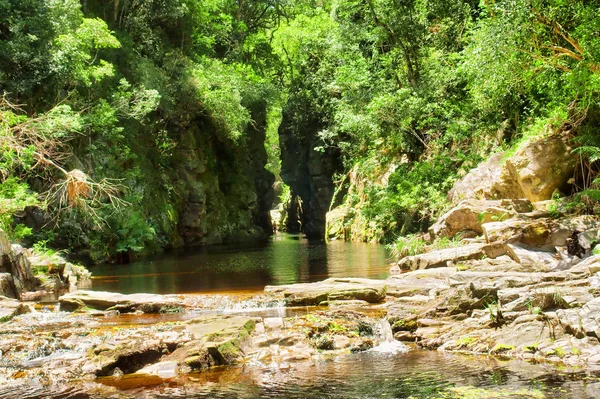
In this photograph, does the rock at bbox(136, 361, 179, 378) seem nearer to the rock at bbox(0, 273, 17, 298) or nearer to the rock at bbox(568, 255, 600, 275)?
the rock at bbox(568, 255, 600, 275)

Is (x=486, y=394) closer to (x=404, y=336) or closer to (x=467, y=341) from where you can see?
(x=467, y=341)

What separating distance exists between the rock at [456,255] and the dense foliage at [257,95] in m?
3.22

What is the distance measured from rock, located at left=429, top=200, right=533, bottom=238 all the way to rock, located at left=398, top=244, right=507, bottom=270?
1.30m

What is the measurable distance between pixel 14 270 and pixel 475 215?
12.1 m

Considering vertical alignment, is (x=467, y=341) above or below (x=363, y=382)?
above

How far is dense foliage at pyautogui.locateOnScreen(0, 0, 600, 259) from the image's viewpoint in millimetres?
15203

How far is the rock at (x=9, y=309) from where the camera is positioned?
11362mm

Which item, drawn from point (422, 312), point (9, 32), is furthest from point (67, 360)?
point (9, 32)

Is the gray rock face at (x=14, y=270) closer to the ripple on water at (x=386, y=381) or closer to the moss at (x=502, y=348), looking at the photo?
the ripple on water at (x=386, y=381)

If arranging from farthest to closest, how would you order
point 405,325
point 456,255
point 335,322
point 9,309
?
1. point 456,255
2. point 9,309
3. point 335,322
4. point 405,325

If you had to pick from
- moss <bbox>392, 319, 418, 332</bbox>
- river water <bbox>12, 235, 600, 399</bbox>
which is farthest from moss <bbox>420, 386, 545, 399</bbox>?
→ moss <bbox>392, 319, 418, 332</bbox>

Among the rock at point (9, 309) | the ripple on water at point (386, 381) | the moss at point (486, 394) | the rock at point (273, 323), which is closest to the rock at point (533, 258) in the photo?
the ripple on water at point (386, 381)

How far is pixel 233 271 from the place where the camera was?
19.1m

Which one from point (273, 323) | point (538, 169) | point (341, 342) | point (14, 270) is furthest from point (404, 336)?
point (14, 270)
